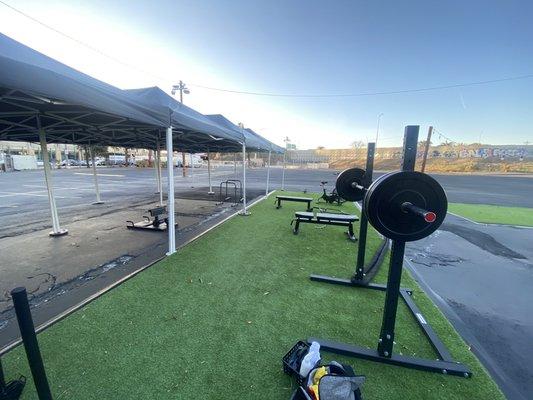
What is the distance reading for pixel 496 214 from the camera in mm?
9875

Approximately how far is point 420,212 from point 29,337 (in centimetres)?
281

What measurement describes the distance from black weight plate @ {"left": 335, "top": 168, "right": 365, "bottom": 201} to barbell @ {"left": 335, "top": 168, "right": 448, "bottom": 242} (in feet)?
6.76

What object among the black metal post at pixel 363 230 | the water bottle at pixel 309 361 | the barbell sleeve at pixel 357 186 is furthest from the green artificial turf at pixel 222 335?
the barbell sleeve at pixel 357 186

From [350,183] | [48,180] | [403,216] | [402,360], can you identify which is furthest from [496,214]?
[48,180]

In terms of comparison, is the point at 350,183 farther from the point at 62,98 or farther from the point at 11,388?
the point at 11,388

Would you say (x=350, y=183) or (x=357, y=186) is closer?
(x=357, y=186)

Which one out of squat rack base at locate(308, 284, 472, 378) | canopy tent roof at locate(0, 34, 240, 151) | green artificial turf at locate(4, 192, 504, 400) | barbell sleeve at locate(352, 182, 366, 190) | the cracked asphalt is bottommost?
the cracked asphalt

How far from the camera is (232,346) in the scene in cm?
260

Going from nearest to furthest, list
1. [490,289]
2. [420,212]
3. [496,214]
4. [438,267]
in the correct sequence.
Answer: [420,212] < [490,289] < [438,267] < [496,214]

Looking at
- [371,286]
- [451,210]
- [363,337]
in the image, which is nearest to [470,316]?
[371,286]

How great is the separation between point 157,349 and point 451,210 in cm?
1217

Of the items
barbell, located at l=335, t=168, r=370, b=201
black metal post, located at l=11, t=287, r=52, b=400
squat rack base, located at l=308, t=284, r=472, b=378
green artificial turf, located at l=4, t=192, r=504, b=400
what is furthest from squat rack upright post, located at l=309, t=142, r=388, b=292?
black metal post, located at l=11, t=287, r=52, b=400

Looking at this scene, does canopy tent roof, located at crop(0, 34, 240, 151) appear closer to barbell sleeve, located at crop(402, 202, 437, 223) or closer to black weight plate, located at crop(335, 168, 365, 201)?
black weight plate, located at crop(335, 168, 365, 201)

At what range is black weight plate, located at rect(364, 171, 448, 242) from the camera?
83.8 inches
